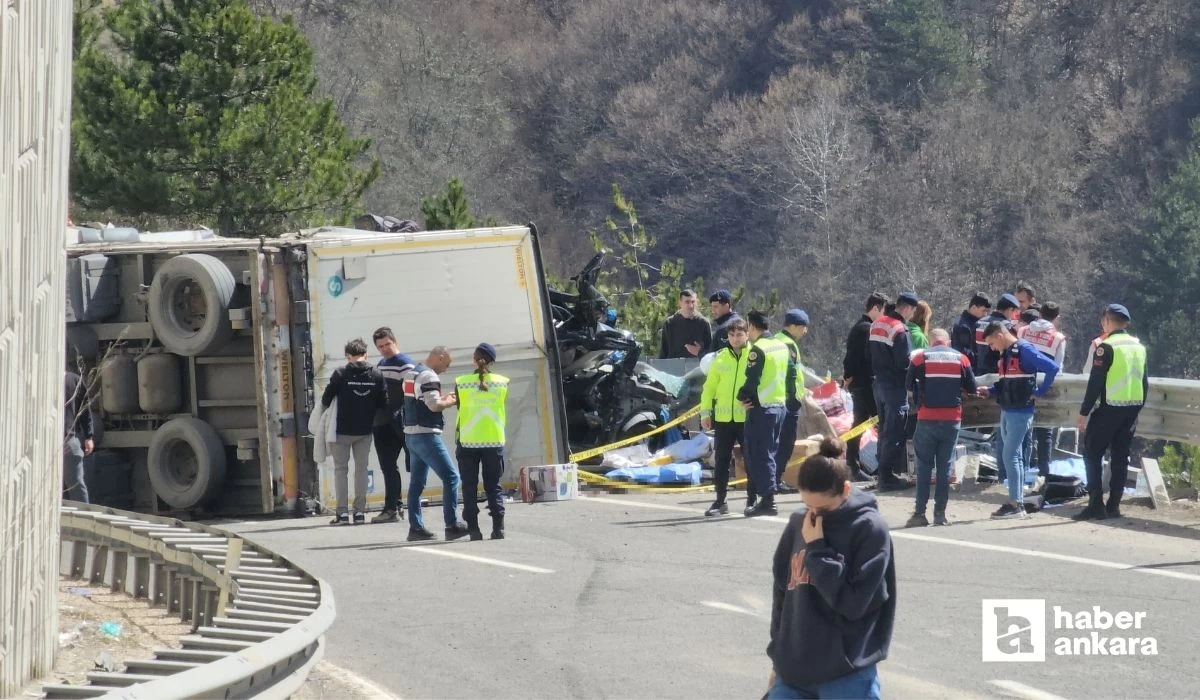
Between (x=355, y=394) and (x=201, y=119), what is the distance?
19.3 m

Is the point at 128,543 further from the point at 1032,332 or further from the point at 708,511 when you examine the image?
the point at 1032,332

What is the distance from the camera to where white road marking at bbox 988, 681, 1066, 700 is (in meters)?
8.05

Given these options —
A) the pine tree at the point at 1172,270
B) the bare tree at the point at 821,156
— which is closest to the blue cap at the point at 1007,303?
the pine tree at the point at 1172,270

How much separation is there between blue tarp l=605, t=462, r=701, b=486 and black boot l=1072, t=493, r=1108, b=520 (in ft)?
14.7

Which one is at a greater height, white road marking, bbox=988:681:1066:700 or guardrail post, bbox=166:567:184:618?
guardrail post, bbox=166:567:184:618

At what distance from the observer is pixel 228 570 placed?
9.20 meters

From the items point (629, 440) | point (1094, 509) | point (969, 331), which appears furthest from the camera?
point (629, 440)

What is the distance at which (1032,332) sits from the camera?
16.5m

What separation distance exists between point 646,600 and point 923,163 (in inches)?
2284

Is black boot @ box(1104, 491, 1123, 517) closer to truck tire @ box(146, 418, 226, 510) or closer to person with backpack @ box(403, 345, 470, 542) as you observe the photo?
person with backpack @ box(403, 345, 470, 542)

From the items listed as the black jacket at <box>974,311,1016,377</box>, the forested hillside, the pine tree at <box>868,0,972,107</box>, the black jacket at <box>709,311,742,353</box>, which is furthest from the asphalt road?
the pine tree at <box>868,0,972,107</box>

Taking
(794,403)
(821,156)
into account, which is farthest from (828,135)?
(794,403)

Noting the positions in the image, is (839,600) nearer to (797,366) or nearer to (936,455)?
(936,455)

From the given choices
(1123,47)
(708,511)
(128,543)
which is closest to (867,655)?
(128,543)
